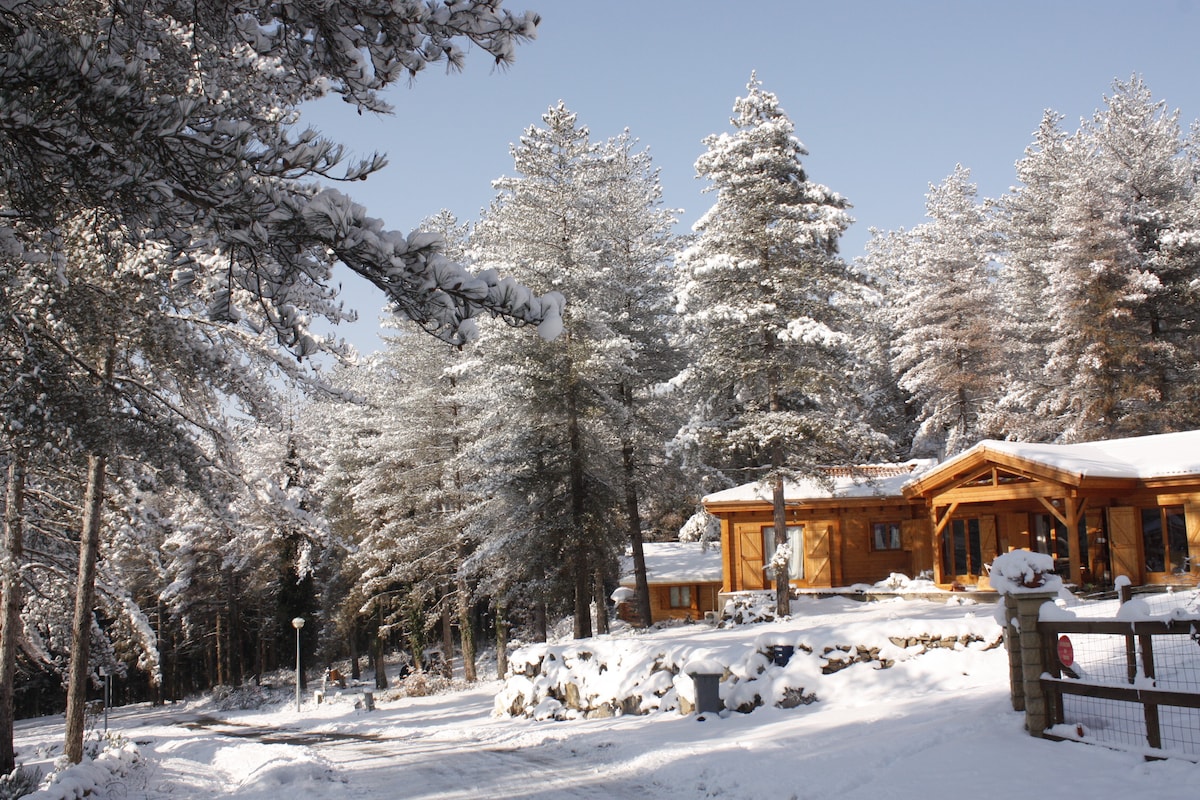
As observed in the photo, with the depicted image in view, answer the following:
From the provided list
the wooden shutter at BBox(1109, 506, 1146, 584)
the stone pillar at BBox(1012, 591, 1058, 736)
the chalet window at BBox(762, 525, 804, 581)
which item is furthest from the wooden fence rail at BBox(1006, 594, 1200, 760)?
the chalet window at BBox(762, 525, 804, 581)

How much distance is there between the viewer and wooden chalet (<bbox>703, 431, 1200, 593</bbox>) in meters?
19.6

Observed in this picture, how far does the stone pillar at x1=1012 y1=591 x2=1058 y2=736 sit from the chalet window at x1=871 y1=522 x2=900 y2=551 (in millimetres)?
18361

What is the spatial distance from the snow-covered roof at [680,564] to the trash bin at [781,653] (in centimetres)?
1732

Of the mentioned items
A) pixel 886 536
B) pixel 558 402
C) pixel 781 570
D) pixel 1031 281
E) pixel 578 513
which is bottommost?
pixel 781 570

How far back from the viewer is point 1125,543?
20.3 meters

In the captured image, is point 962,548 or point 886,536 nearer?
point 962,548

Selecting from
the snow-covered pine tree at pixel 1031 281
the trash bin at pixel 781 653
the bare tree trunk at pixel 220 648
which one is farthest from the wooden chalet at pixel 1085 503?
the bare tree trunk at pixel 220 648

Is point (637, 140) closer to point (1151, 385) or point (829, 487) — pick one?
point (829, 487)

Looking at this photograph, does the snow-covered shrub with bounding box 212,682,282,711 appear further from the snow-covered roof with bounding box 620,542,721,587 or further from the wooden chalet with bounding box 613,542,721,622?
the snow-covered roof with bounding box 620,542,721,587

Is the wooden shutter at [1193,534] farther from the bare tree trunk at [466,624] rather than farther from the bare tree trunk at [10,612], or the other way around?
the bare tree trunk at [10,612]

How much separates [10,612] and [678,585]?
23.7 m

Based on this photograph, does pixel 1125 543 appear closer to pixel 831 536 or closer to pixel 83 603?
pixel 831 536

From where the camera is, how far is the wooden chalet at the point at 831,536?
2558cm

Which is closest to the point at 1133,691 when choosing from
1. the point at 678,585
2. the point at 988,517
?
the point at 988,517
